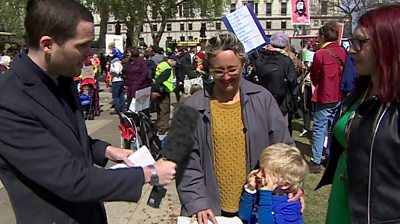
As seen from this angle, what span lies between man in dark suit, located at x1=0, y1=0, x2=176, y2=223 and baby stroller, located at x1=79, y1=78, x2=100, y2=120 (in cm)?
1064

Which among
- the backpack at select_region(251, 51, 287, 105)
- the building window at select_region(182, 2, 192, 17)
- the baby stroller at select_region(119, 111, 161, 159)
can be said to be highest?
the building window at select_region(182, 2, 192, 17)

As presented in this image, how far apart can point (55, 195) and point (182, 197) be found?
98 cm

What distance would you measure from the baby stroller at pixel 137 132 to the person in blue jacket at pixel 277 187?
4960mm

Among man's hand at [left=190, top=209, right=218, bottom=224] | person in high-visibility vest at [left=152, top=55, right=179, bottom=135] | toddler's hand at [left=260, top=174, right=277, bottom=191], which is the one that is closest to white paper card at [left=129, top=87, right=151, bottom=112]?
person in high-visibility vest at [left=152, top=55, right=179, bottom=135]

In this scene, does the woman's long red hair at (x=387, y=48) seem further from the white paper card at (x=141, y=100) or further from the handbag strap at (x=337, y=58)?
the white paper card at (x=141, y=100)

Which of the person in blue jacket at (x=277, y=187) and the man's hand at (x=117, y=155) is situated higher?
the man's hand at (x=117, y=155)

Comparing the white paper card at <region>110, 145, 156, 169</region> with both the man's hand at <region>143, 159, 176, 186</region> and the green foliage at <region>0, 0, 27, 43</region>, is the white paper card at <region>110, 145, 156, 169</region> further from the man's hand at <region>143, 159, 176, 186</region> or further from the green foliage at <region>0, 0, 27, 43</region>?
the green foliage at <region>0, 0, 27, 43</region>

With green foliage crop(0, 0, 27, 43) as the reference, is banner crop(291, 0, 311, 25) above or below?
below

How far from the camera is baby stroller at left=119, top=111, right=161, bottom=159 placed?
24.6ft

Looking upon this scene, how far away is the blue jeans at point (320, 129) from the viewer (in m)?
6.76

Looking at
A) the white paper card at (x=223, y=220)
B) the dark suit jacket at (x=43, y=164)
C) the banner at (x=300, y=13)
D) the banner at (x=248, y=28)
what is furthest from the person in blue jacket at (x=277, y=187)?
the banner at (x=300, y=13)

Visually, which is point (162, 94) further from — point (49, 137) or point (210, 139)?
point (49, 137)

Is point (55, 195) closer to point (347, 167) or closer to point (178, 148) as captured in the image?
point (178, 148)

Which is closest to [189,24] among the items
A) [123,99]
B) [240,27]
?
[123,99]
